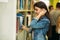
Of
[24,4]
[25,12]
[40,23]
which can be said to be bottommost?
[40,23]

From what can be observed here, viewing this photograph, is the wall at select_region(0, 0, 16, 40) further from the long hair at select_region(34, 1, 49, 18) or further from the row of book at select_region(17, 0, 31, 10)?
the long hair at select_region(34, 1, 49, 18)

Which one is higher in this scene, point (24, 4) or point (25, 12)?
point (24, 4)

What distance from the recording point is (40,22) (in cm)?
188

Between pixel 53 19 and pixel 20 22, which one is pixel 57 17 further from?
pixel 20 22

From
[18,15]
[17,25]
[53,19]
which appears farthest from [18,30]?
[53,19]

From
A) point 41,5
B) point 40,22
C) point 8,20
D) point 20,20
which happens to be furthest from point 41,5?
point 8,20

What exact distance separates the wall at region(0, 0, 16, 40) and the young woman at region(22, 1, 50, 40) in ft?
0.54

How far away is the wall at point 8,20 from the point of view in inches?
70.9

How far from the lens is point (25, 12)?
1871 millimetres

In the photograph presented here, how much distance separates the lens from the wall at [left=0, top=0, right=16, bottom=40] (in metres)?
1.80

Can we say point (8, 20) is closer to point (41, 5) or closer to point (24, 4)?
point (24, 4)

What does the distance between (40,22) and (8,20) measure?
409 mm

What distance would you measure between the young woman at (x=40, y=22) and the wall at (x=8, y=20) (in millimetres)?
164

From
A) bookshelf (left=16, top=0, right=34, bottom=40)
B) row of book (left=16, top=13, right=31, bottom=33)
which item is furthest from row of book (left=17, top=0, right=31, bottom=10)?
row of book (left=16, top=13, right=31, bottom=33)
